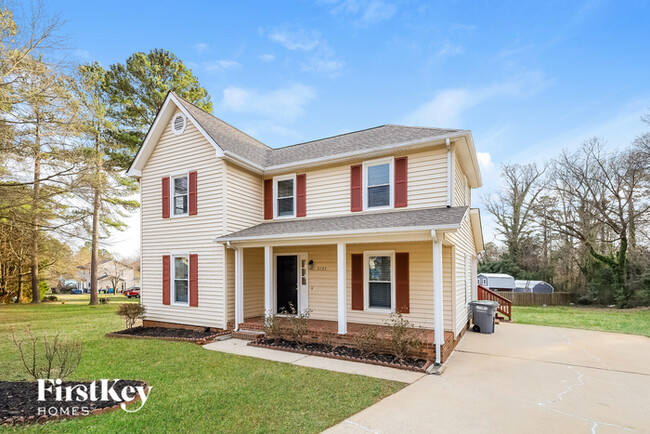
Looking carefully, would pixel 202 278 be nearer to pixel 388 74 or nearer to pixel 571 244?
pixel 388 74

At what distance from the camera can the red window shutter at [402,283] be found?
28.0 feet

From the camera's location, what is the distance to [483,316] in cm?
1073

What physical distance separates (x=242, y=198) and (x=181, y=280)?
3.42 metres

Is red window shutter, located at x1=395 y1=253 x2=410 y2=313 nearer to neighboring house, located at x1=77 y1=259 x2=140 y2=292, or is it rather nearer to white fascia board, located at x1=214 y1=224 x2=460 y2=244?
white fascia board, located at x1=214 y1=224 x2=460 y2=244

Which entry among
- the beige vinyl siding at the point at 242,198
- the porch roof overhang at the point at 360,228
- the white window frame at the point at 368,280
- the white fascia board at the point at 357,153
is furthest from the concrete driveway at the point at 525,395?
the beige vinyl siding at the point at 242,198

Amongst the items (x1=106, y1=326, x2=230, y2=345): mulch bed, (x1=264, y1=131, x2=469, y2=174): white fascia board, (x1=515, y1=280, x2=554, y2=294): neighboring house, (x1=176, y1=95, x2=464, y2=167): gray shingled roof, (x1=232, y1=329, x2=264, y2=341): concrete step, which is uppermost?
(x1=176, y1=95, x2=464, y2=167): gray shingled roof

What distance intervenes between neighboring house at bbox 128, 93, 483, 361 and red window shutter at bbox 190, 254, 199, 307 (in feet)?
0.11

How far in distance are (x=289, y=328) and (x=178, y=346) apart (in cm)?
302

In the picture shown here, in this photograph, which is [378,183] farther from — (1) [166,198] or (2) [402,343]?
(1) [166,198]

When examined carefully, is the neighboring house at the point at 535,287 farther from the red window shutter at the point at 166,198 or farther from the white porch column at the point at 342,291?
the red window shutter at the point at 166,198

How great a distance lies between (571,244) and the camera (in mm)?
23234

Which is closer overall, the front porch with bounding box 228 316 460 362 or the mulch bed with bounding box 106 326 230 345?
the front porch with bounding box 228 316 460 362

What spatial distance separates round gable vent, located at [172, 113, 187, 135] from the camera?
423 inches

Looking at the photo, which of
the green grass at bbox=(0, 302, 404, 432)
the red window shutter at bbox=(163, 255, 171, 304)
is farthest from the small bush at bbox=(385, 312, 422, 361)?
the red window shutter at bbox=(163, 255, 171, 304)
